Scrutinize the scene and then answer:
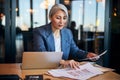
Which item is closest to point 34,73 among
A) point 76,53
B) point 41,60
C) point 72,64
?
point 41,60

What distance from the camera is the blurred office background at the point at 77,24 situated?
531 centimetres

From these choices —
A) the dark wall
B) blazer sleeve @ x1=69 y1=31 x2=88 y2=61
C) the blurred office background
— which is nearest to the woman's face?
blazer sleeve @ x1=69 y1=31 x2=88 y2=61

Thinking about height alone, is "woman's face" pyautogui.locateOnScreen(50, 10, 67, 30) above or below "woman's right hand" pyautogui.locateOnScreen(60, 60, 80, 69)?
above

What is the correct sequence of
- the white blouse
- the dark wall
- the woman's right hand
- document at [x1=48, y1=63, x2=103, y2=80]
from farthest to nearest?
the dark wall, the white blouse, the woman's right hand, document at [x1=48, y1=63, x2=103, y2=80]

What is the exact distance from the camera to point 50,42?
2.51 m

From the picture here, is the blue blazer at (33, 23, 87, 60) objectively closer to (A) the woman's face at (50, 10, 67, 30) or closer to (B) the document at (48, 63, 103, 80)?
(A) the woman's face at (50, 10, 67, 30)

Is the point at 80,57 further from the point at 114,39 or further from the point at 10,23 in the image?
the point at 114,39

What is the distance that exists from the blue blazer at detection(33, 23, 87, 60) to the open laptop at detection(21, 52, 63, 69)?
0.18m

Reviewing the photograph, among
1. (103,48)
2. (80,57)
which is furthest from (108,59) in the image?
(80,57)

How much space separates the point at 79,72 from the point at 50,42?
0.52 m

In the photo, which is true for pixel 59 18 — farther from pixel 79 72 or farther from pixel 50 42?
pixel 79 72

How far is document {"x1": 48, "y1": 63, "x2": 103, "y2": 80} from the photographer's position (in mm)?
2038

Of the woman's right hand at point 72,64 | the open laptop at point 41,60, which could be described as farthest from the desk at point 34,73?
the woman's right hand at point 72,64

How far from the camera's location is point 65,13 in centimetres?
248
